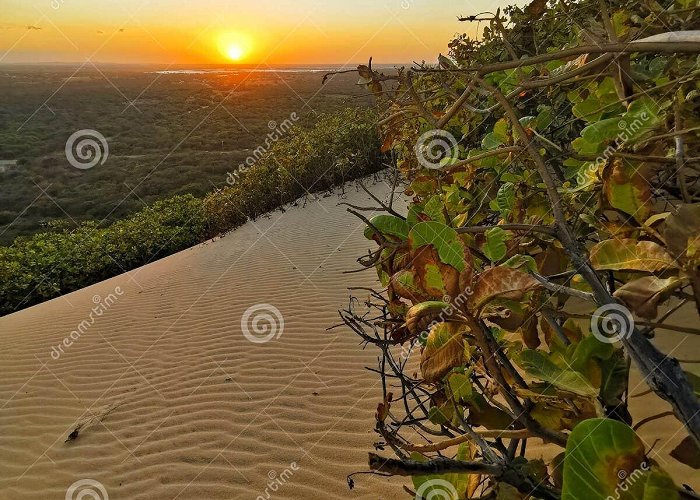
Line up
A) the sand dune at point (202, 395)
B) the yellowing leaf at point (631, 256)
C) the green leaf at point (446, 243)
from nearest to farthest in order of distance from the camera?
the yellowing leaf at point (631, 256) < the green leaf at point (446, 243) < the sand dune at point (202, 395)

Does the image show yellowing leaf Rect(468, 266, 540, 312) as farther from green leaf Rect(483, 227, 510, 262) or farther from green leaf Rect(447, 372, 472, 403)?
green leaf Rect(447, 372, 472, 403)

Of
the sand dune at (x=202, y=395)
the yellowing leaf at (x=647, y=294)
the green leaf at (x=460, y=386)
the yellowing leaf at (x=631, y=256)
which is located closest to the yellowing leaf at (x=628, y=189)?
the yellowing leaf at (x=631, y=256)

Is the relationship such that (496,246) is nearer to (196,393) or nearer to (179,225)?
(196,393)

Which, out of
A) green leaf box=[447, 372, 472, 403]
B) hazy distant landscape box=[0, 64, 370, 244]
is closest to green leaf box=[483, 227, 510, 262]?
green leaf box=[447, 372, 472, 403]

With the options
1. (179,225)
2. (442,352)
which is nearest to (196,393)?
(442,352)

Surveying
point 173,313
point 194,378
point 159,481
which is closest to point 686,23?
point 159,481

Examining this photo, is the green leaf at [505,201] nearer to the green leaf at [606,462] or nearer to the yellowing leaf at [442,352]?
the yellowing leaf at [442,352]
